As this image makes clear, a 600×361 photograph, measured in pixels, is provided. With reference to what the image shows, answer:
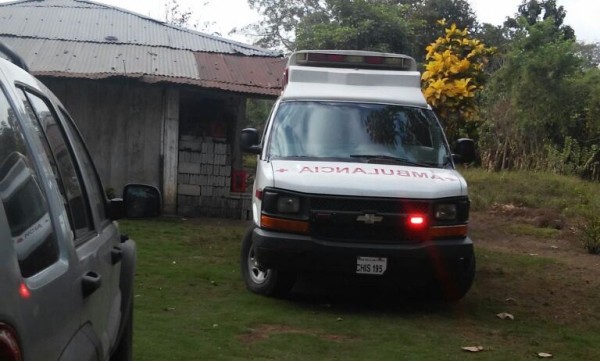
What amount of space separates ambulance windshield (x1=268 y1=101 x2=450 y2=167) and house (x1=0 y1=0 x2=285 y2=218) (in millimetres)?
5296

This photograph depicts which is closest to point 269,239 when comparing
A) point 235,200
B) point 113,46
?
point 235,200

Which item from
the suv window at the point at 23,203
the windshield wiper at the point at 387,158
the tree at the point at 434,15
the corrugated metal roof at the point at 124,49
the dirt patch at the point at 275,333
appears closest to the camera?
the suv window at the point at 23,203

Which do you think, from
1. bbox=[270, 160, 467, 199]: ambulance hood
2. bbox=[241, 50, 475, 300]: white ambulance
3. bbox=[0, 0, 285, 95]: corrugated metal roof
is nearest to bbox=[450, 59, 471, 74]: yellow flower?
bbox=[0, 0, 285, 95]: corrugated metal roof

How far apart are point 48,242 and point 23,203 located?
0.67ft

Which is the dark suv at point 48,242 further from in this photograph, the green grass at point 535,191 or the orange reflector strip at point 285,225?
the green grass at point 535,191

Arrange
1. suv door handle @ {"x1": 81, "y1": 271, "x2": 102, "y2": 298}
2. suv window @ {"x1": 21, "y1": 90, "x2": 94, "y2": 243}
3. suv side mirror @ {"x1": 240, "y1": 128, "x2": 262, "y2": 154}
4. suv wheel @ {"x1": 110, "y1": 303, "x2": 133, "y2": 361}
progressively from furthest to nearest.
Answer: suv side mirror @ {"x1": 240, "y1": 128, "x2": 262, "y2": 154}, suv wheel @ {"x1": 110, "y1": 303, "x2": 133, "y2": 361}, suv window @ {"x1": 21, "y1": 90, "x2": 94, "y2": 243}, suv door handle @ {"x1": 81, "y1": 271, "x2": 102, "y2": 298}

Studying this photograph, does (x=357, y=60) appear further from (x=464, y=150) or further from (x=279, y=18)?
(x=279, y=18)

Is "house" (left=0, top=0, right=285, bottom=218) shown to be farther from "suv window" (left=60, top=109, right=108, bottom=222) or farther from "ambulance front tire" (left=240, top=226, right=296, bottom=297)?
"suv window" (left=60, top=109, right=108, bottom=222)

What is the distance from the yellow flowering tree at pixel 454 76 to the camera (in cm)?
1331

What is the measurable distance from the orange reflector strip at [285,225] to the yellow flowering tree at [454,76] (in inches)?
236

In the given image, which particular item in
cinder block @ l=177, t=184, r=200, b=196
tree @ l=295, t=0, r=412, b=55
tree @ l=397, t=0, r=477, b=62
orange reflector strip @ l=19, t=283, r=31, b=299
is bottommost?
cinder block @ l=177, t=184, r=200, b=196

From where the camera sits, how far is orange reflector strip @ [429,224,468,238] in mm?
7861

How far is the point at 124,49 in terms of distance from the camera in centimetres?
1523

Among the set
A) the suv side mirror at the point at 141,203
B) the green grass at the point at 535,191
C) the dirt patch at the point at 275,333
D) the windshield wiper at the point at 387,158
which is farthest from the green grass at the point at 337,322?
the green grass at the point at 535,191
